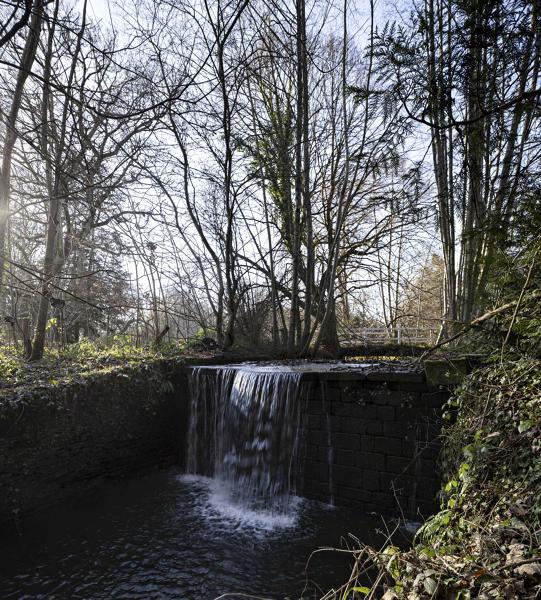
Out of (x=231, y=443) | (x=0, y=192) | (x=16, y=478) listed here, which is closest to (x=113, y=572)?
(x=16, y=478)

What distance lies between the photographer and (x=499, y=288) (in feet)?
12.6

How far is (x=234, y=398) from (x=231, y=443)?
586 mm

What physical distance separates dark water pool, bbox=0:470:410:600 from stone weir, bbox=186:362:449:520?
1.02 feet

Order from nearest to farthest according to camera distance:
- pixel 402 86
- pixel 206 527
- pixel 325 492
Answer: pixel 402 86 < pixel 206 527 < pixel 325 492

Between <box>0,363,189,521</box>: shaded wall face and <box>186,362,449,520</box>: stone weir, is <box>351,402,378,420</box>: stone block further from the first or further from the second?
<box>0,363,189,521</box>: shaded wall face

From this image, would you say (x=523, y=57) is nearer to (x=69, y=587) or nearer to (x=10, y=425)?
(x=69, y=587)

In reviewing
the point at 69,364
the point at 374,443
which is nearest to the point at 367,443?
the point at 374,443

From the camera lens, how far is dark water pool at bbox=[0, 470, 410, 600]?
328 cm

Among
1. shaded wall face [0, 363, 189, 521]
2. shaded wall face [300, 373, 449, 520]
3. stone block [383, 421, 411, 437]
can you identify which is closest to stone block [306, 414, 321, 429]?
shaded wall face [300, 373, 449, 520]

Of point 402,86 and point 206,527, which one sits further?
point 206,527

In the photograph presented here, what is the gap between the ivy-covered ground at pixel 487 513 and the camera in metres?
1.58

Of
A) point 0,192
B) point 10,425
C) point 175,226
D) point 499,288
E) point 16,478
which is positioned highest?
point 175,226

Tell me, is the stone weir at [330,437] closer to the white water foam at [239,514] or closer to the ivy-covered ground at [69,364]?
the white water foam at [239,514]

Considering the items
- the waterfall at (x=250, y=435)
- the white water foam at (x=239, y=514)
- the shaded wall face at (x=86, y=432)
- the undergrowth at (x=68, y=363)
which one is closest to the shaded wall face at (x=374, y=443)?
the waterfall at (x=250, y=435)
